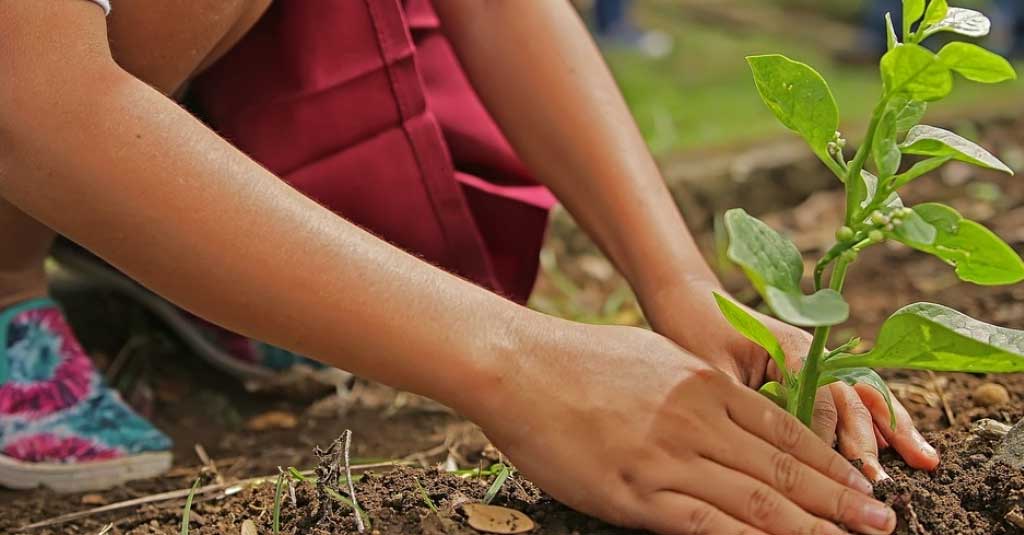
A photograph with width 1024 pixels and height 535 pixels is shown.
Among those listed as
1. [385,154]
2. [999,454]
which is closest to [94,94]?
[385,154]

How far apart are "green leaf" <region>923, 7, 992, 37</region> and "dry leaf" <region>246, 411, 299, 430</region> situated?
3.47 feet

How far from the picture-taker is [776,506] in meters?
1.03

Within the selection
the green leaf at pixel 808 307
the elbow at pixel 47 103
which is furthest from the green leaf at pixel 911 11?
the elbow at pixel 47 103

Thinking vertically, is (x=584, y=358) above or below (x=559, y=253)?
above

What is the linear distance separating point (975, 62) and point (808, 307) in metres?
0.24

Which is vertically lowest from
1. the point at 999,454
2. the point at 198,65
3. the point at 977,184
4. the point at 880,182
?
the point at 977,184

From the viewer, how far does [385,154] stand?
1.62 metres

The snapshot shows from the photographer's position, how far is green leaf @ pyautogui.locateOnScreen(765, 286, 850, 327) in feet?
3.01

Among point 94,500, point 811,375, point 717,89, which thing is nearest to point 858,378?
point 811,375

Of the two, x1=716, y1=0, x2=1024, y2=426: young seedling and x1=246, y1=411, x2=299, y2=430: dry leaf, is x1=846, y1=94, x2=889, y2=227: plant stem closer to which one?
x1=716, y1=0, x2=1024, y2=426: young seedling

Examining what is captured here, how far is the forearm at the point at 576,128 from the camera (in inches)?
56.4

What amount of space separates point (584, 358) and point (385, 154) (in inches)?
25.5

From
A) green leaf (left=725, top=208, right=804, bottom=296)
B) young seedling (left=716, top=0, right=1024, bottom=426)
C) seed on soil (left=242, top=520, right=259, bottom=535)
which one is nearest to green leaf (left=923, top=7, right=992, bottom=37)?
young seedling (left=716, top=0, right=1024, bottom=426)

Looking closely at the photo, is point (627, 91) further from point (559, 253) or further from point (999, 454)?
point (999, 454)
